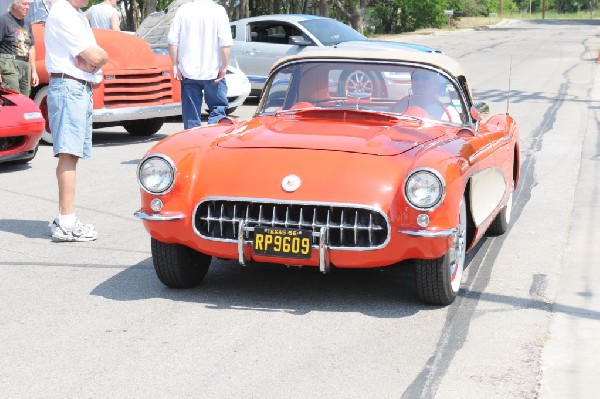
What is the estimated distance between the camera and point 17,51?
12445 millimetres

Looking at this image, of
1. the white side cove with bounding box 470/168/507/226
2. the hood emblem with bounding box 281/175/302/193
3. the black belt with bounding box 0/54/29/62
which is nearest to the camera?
the hood emblem with bounding box 281/175/302/193

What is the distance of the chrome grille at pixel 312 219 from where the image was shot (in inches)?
221

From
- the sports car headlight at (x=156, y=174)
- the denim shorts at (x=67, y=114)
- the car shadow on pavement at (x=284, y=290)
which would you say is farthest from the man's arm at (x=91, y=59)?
the sports car headlight at (x=156, y=174)

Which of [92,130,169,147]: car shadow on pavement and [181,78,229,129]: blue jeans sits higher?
[181,78,229,129]: blue jeans

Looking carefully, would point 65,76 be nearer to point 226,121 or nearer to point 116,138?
point 226,121

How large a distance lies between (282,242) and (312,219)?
8.0 inches

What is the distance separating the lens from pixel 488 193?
674cm

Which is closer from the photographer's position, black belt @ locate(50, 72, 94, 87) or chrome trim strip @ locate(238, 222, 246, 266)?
chrome trim strip @ locate(238, 222, 246, 266)

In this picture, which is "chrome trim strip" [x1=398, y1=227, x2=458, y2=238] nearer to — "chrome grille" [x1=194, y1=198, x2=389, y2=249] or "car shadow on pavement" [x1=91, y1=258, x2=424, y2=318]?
"chrome grille" [x1=194, y1=198, x2=389, y2=249]

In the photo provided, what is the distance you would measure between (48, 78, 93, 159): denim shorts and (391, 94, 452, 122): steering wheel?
2.31m

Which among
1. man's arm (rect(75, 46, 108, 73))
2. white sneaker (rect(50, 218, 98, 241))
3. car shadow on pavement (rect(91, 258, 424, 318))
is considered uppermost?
man's arm (rect(75, 46, 108, 73))

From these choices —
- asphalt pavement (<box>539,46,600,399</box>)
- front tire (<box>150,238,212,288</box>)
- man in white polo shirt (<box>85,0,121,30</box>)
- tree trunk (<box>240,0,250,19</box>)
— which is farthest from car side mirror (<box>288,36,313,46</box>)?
tree trunk (<box>240,0,250,19</box>)

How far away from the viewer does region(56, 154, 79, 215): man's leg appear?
7637 millimetres

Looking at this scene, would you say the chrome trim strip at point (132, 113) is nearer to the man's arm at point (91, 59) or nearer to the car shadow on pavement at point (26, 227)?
the car shadow on pavement at point (26, 227)
